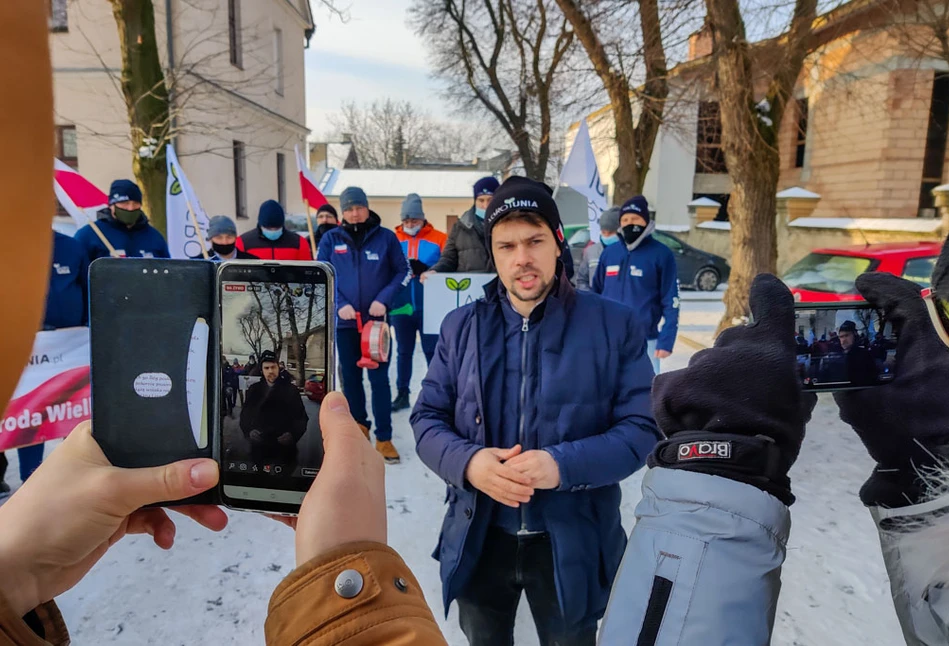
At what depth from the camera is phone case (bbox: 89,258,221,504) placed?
122 cm

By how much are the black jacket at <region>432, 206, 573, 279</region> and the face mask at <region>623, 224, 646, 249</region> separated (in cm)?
133

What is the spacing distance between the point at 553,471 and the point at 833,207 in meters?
20.2

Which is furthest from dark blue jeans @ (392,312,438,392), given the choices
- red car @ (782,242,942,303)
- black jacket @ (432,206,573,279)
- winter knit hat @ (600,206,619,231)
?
red car @ (782,242,942,303)

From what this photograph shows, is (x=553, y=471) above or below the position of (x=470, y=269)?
below

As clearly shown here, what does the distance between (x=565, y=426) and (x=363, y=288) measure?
10.9ft

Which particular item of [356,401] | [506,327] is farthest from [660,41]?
[506,327]

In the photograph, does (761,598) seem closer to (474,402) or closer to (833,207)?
(474,402)

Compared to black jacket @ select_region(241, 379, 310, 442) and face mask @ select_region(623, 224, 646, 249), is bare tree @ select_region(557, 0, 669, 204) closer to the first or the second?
face mask @ select_region(623, 224, 646, 249)

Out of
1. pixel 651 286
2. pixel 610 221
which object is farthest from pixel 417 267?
pixel 651 286

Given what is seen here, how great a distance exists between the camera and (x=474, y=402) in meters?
2.03

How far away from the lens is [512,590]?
2.06 m

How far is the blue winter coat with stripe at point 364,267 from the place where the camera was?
4969 millimetres

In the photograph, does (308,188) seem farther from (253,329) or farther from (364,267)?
(253,329)

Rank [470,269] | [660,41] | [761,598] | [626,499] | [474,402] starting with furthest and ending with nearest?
[660,41], [470,269], [626,499], [474,402], [761,598]
